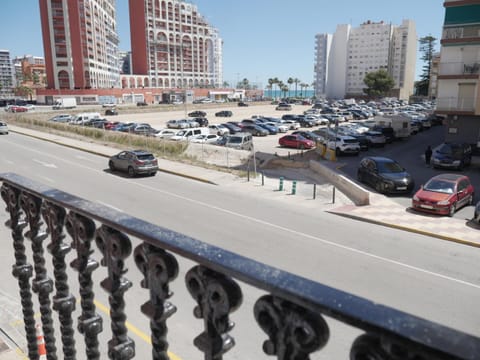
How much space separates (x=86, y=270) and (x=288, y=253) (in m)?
11.3

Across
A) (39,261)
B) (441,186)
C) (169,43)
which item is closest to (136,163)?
(441,186)

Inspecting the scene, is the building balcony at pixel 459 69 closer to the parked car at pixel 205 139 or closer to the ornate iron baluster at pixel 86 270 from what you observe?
the parked car at pixel 205 139

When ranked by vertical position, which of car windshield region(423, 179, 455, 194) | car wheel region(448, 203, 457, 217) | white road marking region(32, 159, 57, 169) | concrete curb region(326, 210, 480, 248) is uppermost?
car windshield region(423, 179, 455, 194)

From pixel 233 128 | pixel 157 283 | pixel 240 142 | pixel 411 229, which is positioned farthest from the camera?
pixel 233 128

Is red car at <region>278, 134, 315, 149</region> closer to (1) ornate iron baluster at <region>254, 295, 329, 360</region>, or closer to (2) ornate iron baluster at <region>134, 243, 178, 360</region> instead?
(2) ornate iron baluster at <region>134, 243, 178, 360</region>

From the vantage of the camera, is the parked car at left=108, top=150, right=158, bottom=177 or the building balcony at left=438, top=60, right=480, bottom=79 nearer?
the parked car at left=108, top=150, right=158, bottom=177

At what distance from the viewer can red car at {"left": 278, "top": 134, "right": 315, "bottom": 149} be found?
41250 millimetres

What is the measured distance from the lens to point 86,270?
8.27ft

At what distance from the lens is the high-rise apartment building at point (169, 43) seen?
140 meters

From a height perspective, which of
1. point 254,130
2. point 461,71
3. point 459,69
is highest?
point 459,69

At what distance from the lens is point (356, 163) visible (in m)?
34.5

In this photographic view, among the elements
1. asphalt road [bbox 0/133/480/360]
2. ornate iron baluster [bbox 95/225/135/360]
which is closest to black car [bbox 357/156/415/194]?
asphalt road [bbox 0/133/480/360]

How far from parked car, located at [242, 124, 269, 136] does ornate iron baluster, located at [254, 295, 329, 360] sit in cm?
A: 5077

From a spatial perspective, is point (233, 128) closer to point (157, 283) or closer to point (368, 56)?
point (157, 283)
